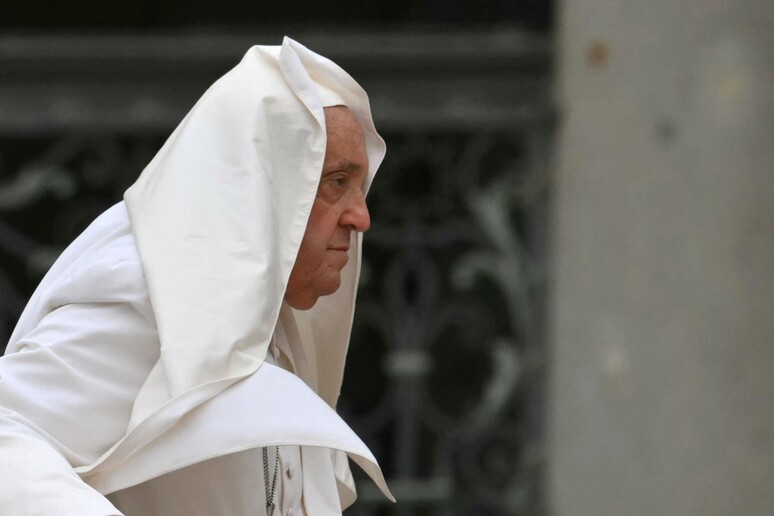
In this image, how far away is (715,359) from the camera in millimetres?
8203

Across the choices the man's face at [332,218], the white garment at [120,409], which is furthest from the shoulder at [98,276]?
the man's face at [332,218]

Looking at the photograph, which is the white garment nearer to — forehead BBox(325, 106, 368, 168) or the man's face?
the man's face

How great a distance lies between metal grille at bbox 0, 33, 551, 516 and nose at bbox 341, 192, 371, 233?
12.2 feet

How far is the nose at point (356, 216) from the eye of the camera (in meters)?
4.57

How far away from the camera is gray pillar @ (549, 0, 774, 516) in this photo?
8.20 metres

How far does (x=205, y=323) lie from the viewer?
165 inches

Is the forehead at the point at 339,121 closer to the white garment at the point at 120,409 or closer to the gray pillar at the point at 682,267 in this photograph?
the white garment at the point at 120,409

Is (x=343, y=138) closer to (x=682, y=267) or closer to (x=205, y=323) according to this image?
(x=205, y=323)

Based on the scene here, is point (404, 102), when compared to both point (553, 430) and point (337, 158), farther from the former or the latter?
point (337, 158)

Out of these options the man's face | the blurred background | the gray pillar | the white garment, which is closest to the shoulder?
the white garment

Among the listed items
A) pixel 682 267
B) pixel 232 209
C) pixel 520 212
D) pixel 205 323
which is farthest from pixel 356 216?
pixel 520 212

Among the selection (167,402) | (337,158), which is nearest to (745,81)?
(337,158)

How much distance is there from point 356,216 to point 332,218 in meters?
0.05

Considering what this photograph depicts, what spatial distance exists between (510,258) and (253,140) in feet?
13.7
